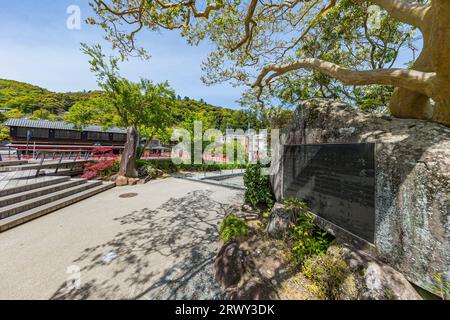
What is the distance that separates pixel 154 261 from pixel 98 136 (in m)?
25.8

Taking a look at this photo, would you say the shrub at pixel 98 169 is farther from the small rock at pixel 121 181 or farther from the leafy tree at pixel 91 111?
the leafy tree at pixel 91 111

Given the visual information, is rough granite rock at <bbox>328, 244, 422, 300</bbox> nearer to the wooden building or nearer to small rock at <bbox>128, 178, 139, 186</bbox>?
small rock at <bbox>128, 178, 139, 186</bbox>

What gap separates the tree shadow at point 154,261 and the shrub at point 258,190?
1313 millimetres

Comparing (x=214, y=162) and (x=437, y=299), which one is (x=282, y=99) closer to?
(x=437, y=299)

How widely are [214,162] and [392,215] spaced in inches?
589

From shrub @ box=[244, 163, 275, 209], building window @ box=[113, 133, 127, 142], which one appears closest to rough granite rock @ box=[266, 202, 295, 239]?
shrub @ box=[244, 163, 275, 209]

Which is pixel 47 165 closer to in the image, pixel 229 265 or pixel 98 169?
pixel 98 169

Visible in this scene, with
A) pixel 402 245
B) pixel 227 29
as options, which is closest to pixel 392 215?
pixel 402 245

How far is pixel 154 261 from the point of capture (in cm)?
326

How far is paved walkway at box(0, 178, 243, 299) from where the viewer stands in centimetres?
256

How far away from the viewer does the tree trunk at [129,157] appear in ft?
32.3

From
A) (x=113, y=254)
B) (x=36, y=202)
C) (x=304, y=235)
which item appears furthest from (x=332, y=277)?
(x=36, y=202)

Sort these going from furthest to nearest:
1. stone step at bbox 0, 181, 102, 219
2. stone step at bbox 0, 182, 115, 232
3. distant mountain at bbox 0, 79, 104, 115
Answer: distant mountain at bbox 0, 79, 104, 115 < stone step at bbox 0, 181, 102, 219 < stone step at bbox 0, 182, 115, 232
